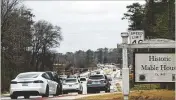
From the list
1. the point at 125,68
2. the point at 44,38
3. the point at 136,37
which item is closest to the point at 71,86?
the point at 136,37

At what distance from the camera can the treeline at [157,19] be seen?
2578 centimetres

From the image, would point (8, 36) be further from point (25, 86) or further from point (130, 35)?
point (130, 35)

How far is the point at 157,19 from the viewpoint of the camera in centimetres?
3375

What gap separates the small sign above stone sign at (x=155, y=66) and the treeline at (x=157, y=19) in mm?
386

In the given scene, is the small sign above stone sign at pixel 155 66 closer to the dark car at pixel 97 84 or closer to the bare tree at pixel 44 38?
the dark car at pixel 97 84

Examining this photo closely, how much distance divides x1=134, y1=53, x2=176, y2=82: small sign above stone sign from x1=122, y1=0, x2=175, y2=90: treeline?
0.39 metres

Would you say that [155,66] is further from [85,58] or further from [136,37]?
[85,58]

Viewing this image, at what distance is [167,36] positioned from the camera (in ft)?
88.9

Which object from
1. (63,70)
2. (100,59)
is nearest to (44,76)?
(63,70)

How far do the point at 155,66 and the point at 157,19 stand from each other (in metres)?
20.7

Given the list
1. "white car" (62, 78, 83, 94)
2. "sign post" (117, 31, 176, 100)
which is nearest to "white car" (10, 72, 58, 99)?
"sign post" (117, 31, 176, 100)

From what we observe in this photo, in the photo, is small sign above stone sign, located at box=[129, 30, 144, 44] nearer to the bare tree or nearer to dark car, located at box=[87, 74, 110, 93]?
dark car, located at box=[87, 74, 110, 93]

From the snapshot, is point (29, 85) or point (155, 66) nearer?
point (155, 66)

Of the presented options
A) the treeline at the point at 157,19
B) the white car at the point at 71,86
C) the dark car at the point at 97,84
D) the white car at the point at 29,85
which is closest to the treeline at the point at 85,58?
the treeline at the point at 157,19
